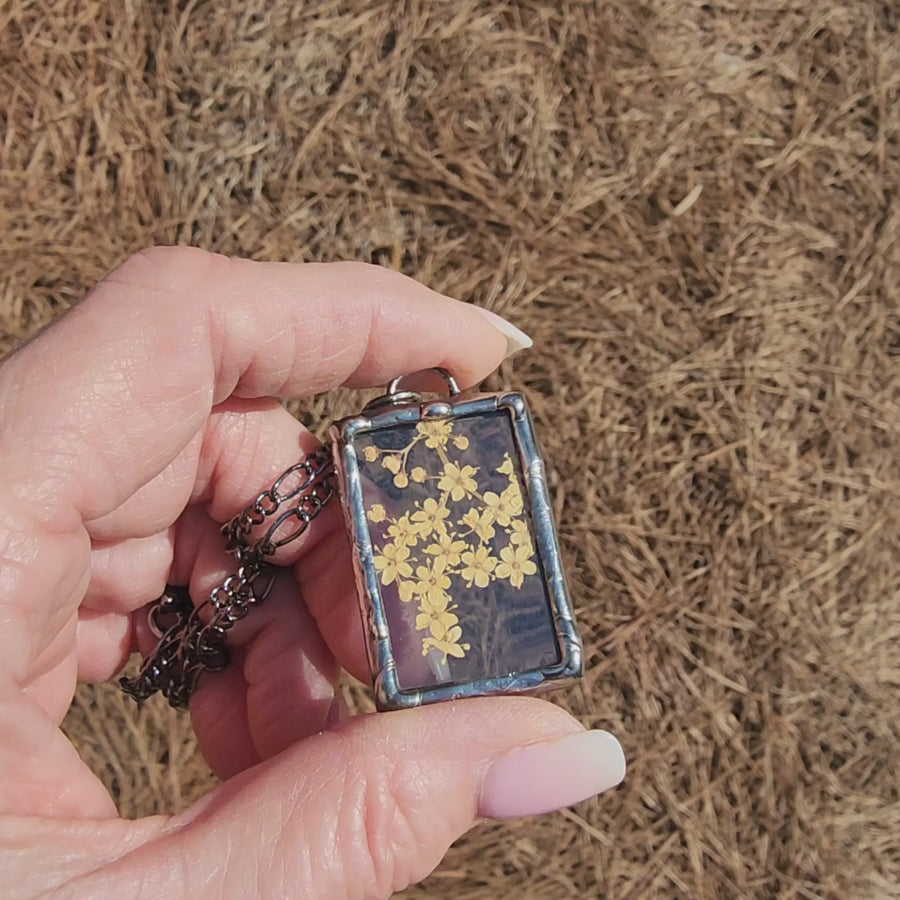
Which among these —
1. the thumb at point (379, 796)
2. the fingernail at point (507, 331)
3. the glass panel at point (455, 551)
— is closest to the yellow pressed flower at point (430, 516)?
the glass panel at point (455, 551)

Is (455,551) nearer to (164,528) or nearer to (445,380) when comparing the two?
(445,380)

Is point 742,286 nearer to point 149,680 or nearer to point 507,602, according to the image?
point 507,602

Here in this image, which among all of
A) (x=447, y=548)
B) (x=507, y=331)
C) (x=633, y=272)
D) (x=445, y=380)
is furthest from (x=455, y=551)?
(x=633, y=272)

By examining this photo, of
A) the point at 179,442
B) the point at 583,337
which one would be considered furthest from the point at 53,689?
the point at 583,337

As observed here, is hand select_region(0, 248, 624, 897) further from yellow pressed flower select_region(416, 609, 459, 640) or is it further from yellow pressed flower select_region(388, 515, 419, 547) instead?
yellow pressed flower select_region(388, 515, 419, 547)

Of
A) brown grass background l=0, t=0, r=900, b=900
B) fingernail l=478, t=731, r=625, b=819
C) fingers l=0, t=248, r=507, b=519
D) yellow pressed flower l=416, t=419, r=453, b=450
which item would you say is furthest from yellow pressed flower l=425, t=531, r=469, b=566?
brown grass background l=0, t=0, r=900, b=900
